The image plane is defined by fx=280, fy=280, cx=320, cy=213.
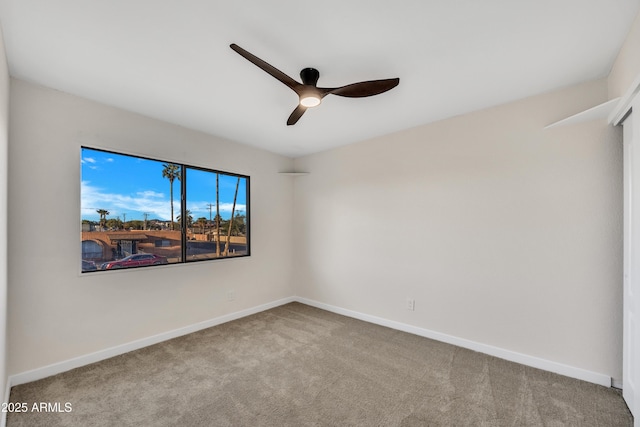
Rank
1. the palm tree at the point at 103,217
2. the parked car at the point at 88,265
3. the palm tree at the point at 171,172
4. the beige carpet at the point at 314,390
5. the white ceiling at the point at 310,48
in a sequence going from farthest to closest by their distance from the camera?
the palm tree at the point at 171,172 < the palm tree at the point at 103,217 < the parked car at the point at 88,265 < the beige carpet at the point at 314,390 < the white ceiling at the point at 310,48

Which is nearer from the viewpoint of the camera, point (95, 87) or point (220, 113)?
point (95, 87)

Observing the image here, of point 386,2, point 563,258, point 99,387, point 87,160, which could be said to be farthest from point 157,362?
point 563,258

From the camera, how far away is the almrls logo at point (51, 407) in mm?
1910

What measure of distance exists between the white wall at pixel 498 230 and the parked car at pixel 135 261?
2.26 meters

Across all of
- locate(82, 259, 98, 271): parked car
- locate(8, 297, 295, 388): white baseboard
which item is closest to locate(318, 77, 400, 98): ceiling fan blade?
locate(82, 259, 98, 271): parked car

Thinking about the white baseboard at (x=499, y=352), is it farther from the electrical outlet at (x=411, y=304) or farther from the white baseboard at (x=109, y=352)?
the white baseboard at (x=109, y=352)

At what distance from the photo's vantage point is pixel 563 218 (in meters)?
2.36

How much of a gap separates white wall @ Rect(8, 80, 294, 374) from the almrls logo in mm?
470

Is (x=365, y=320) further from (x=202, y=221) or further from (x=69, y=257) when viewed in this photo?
(x=69, y=257)

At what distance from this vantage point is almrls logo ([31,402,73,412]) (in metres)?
1.91

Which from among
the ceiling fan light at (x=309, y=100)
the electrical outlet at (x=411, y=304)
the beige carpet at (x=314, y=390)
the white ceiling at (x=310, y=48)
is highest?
the white ceiling at (x=310, y=48)

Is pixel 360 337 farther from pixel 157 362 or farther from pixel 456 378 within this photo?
pixel 157 362

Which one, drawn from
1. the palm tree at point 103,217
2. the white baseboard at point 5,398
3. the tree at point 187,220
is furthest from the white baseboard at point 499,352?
the white baseboard at point 5,398

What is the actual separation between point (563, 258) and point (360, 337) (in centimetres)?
204
